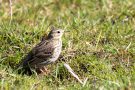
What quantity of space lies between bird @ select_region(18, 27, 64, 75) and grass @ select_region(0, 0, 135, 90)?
178 mm

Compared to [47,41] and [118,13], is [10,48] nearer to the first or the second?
[47,41]

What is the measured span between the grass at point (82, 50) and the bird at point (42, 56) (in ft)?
0.59

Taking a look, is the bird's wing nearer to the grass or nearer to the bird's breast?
the bird's breast

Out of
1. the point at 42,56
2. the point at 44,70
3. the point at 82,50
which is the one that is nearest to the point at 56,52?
the point at 42,56

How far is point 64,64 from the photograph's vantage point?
8859mm

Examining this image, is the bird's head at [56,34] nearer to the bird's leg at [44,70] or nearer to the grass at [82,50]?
the grass at [82,50]

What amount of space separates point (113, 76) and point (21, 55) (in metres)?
1.69

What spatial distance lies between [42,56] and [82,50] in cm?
73

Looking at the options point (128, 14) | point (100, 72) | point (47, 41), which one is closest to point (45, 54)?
point (47, 41)

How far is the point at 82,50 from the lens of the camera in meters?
9.44

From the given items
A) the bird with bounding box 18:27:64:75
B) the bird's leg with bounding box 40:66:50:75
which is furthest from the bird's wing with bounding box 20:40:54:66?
the bird's leg with bounding box 40:66:50:75

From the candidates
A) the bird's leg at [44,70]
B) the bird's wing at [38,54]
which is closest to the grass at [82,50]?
the bird's leg at [44,70]

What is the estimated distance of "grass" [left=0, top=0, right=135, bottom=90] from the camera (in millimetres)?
8383

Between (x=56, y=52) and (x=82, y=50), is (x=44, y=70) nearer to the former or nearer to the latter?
(x=56, y=52)
